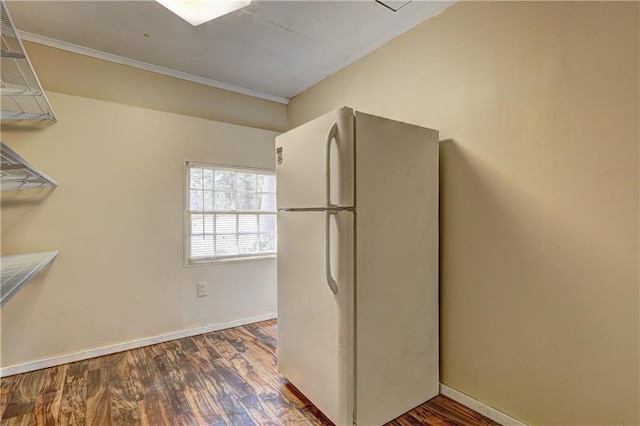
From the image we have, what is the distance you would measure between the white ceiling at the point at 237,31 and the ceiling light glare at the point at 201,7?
220 millimetres

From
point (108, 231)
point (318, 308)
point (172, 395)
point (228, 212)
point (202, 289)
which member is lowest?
point (172, 395)

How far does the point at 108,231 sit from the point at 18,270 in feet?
3.26

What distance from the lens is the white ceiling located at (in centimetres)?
201

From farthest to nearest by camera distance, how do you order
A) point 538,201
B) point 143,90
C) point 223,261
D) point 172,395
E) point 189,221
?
point 223,261
point 189,221
point 143,90
point 172,395
point 538,201

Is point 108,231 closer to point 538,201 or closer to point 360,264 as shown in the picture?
point 360,264

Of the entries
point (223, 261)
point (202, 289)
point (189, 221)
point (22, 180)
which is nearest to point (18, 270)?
point (22, 180)

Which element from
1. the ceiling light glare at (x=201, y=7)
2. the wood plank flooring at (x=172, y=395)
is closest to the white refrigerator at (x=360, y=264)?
the wood plank flooring at (x=172, y=395)

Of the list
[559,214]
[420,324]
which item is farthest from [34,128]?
[559,214]

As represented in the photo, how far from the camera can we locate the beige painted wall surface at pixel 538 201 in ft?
4.42

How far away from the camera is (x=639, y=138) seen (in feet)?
4.22

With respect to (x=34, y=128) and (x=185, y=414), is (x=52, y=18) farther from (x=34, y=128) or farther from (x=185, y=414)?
(x=185, y=414)

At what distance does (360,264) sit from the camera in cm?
163

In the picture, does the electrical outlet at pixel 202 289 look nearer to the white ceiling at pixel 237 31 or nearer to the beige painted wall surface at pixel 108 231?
the beige painted wall surface at pixel 108 231

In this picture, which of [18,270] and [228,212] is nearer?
[18,270]
